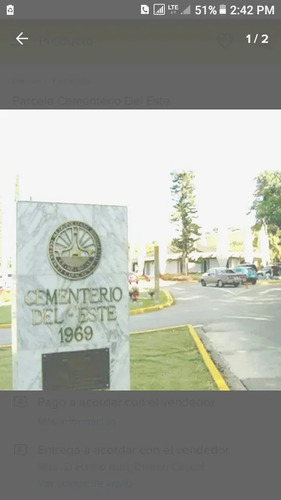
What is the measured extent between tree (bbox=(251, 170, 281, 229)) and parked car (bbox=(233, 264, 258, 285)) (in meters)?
0.37

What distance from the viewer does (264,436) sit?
2.60 m

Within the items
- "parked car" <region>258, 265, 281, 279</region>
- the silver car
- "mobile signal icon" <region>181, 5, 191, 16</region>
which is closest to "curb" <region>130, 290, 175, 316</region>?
the silver car

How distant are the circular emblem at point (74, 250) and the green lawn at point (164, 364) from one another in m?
0.79

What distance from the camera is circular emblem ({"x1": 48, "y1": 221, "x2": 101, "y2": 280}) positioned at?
9.43 ft

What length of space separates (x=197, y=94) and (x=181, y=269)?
4.61ft

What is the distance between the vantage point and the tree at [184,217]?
319 centimetres

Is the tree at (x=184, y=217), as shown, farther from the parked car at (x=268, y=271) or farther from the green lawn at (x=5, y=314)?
the green lawn at (x=5, y=314)

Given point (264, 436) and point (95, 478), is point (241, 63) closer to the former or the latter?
point (264, 436)

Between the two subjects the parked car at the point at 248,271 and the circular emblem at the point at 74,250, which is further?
the parked car at the point at 248,271

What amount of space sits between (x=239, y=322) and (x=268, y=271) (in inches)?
18.4

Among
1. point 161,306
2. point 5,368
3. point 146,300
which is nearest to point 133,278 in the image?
point 146,300

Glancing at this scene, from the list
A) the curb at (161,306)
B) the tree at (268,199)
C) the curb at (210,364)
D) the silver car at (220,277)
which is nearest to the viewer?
the curb at (210,364)

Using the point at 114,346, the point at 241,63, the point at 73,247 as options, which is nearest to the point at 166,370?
the point at 114,346

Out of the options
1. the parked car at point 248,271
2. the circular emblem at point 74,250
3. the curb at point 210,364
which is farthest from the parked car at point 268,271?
the circular emblem at point 74,250
